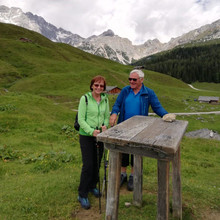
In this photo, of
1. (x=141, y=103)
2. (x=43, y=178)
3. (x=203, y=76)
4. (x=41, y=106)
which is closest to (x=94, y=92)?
(x=141, y=103)

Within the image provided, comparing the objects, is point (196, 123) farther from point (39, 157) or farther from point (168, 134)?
point (168, 134)

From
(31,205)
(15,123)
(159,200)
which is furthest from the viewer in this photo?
(15,123)

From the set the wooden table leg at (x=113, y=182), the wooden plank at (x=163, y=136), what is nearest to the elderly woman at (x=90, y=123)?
the wooden table leg at (x=113, y=182)

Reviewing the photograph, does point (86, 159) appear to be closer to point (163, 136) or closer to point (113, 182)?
point (113, 182)

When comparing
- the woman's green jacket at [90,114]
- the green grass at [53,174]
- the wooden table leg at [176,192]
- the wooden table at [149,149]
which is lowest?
the green grass at [53,174]

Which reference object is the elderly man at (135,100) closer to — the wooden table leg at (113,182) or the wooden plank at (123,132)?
the wooden plank at (123,132)

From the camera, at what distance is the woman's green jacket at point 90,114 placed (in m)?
5.21

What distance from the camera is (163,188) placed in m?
3.73

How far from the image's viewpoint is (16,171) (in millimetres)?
8352

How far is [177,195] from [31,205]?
162 inches

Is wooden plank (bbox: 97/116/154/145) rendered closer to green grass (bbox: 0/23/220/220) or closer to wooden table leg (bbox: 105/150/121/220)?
wooden table leg (bbox: 105/150/121/220)

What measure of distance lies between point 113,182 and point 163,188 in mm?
1097

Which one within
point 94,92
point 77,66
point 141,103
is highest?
point 77,66

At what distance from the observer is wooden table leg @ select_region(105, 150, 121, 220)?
4098mm
